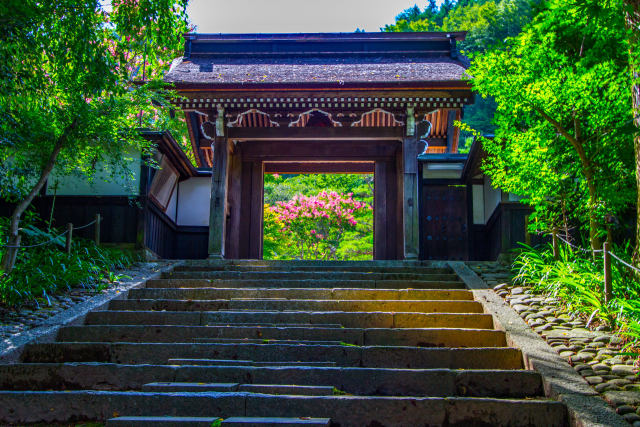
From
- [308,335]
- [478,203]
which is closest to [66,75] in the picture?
[308,335]

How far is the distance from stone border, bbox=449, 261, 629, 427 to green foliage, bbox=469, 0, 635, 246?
2.08 meters

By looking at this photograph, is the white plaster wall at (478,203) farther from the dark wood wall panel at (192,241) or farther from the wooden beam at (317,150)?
the dark wood wall panel at (192,241)

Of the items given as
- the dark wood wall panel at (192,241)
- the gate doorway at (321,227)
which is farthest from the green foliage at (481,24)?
the dark wood wall panel at (192,241)

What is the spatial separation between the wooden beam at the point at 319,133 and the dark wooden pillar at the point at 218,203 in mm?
525

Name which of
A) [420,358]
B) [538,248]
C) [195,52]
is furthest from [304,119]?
[420,358]

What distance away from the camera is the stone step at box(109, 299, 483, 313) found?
6762mm

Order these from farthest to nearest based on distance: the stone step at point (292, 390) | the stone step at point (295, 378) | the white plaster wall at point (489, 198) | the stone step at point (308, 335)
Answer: the white plaster wall at point (489, 198) → the stone step at point (308, 335) → the stone step at point (295, 378) → the stone step at point (292, 390)

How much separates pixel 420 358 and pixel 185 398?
83.0 inches

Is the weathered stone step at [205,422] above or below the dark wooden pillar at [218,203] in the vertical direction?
below

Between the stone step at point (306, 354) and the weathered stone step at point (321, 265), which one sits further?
the weathered stone step at point (321, 265)

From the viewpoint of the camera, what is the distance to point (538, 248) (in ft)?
35.0

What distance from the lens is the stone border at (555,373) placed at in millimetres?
3977

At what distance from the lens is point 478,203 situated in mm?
13203

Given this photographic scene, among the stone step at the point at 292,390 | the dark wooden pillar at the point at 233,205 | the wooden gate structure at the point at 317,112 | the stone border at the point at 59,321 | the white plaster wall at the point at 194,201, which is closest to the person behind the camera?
the stone step at the point at 292,390
